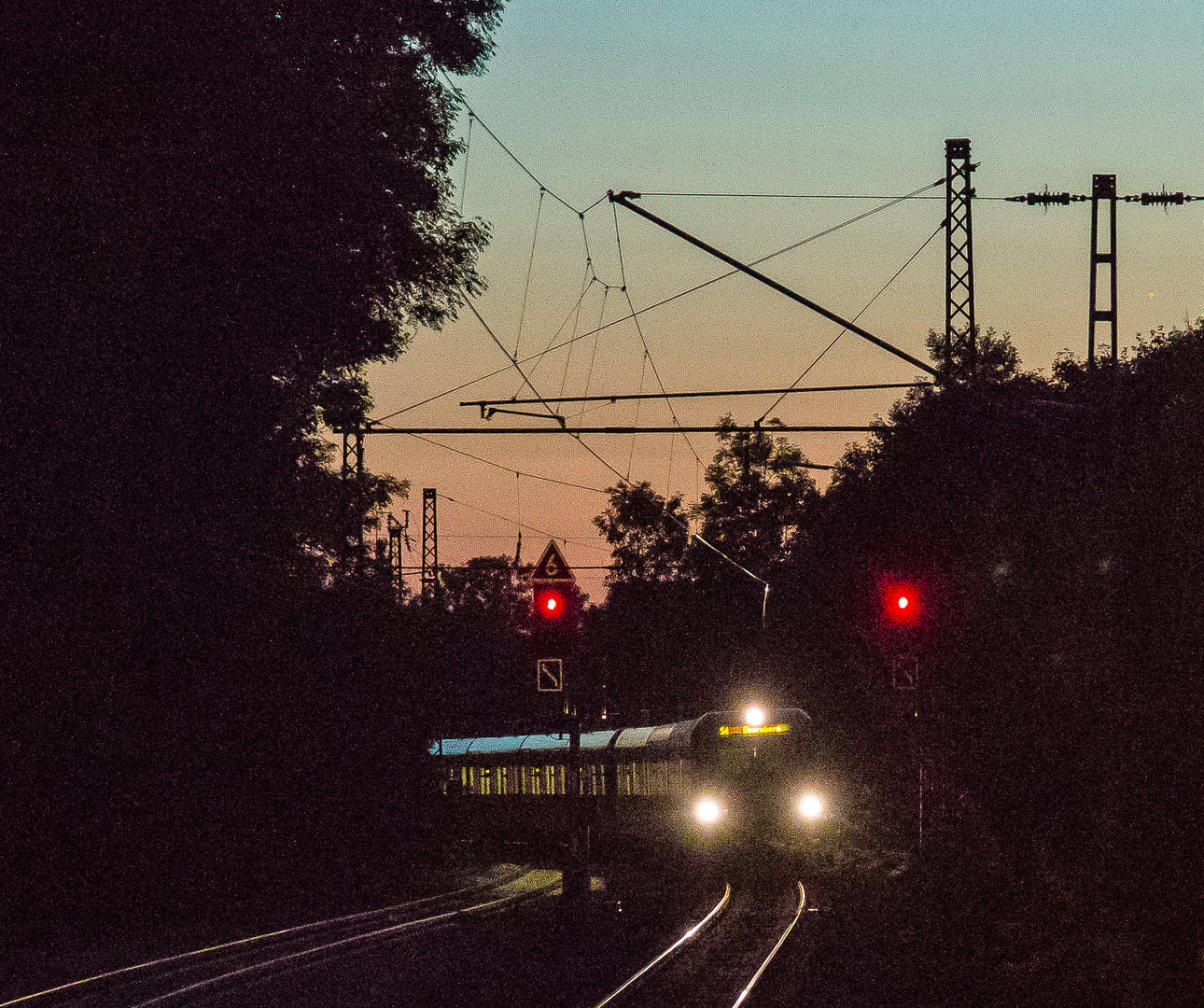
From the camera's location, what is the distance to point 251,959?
15.8 metres

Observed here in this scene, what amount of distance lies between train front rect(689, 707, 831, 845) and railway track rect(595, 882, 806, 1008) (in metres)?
3.57

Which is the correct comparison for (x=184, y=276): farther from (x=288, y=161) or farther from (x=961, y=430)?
(x=961, y=430)

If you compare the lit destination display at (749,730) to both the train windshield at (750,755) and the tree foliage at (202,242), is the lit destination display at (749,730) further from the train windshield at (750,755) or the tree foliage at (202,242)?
the tree foliage at (202,242)

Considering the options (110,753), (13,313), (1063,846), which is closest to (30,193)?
(13,313)

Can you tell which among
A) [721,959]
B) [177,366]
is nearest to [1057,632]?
[721,959]

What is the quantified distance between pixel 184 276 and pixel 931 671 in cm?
1536

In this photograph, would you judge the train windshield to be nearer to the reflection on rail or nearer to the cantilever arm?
the reflection on rail

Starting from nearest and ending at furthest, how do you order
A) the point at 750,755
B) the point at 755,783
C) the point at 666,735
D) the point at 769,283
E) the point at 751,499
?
the point at 769,283
the point at 755,783
the point at 750,755
the point at 666,735
the point at 751,499

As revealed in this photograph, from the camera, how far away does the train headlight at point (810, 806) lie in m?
27.1

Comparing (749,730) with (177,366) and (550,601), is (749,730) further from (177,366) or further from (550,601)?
(177,366)

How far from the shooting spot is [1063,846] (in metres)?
19.2

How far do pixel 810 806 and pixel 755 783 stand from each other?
3.93ft

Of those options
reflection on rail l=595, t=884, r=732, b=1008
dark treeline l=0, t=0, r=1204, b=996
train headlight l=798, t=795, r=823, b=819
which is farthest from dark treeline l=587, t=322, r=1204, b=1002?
reflection on rail l=595, t=884, r=732, b=1008

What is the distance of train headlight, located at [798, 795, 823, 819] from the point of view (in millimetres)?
27109
